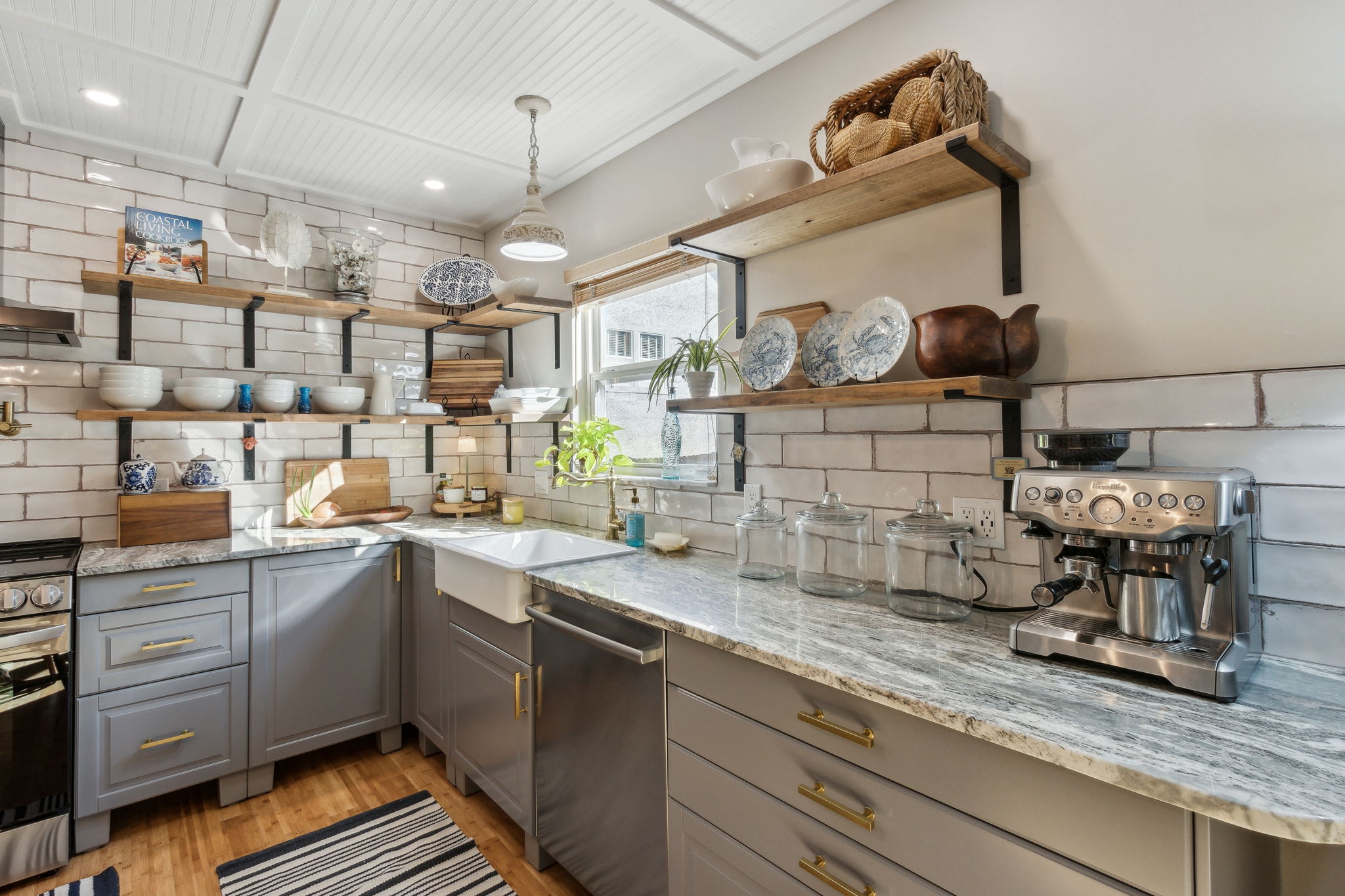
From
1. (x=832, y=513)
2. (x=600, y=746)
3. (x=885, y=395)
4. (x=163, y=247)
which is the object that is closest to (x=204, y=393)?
(x=163, y=247)

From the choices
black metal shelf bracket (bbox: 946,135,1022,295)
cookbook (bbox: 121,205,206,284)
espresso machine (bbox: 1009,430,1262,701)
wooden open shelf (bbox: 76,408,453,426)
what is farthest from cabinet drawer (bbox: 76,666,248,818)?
black metal shelf bracket (bbox: 946,135,1022,295)

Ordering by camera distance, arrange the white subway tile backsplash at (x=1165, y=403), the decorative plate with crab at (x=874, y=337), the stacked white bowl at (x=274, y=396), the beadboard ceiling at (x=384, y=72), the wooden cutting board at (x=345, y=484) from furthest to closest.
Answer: the wooden cutting board at (x=345, y=484), the stacked white bowl at (x=274, y=396), the beadboard ceiling at (x=384, y=72), the decorative plate with crab at (x=874, y=337), the white subway tile backsplash at (x=1165, y=403)

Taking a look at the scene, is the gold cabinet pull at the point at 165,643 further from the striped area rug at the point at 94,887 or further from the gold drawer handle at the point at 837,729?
the gold drawer handle at the point at 837,729

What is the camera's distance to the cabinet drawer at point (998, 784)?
31.6 inches

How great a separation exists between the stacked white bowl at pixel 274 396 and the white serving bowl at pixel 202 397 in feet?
0.39

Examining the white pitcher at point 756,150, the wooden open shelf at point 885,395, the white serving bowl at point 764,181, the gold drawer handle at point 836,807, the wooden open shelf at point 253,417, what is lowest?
the gold drawer handle at point 836,807

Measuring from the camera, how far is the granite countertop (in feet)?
2.50

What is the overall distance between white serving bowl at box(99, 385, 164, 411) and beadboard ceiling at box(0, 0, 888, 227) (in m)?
1.02

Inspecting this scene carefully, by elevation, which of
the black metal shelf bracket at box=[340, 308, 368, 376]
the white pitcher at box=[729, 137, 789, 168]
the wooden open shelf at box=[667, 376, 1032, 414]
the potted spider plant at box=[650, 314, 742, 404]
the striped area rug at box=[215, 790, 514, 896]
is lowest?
the striped area rug at box=[215, 790, 514, 896]

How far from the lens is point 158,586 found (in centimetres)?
224

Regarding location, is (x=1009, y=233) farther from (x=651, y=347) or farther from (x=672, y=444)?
(x=651, y=347)

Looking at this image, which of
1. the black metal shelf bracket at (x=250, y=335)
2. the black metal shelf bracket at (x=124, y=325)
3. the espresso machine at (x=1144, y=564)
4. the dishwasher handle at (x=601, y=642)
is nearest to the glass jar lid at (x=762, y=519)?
the dishwasher handle at (x=601, y=642)

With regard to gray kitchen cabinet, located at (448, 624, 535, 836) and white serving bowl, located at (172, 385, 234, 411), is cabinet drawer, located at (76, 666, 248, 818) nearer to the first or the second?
gray kitchen cabinet, located at (448, 624, 535, 836)

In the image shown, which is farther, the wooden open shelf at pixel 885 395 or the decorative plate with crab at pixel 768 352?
the decorative plate with crab at pixel 768 352
